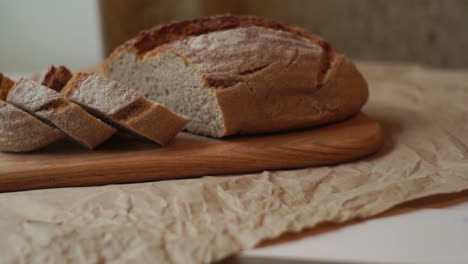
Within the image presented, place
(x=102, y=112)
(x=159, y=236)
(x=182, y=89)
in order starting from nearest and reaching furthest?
(x=159, y=236), (x=102, y=112), (x=182, y=89)

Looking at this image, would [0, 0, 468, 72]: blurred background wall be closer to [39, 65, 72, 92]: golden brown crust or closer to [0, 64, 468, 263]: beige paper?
[39, 65, 72, 92]: golden brown crust

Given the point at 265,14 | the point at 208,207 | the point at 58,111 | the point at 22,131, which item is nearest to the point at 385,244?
the point at 208,207

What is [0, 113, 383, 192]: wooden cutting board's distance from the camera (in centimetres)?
172

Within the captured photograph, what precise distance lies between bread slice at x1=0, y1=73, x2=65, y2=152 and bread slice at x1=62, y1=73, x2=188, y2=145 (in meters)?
0.15

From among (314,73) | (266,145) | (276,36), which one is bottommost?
(266,145)

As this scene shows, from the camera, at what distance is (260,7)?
20.2 feet

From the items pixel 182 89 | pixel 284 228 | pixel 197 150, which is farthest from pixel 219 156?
pixel 284 228

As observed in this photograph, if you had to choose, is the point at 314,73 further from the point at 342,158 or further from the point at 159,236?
the point at 159,236

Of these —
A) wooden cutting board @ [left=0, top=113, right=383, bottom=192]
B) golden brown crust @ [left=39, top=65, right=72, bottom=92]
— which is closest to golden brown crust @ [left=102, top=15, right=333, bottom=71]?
golden brown crust @ [left=39, top=65, right=72, bottom=92]

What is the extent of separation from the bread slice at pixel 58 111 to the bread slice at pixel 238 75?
15.1 inches

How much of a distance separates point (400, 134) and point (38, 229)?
1608 mm

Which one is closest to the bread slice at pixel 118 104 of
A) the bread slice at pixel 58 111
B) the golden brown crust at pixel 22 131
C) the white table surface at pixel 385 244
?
the bread slice at pixel 58 111

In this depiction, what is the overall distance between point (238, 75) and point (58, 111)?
702 millimetres

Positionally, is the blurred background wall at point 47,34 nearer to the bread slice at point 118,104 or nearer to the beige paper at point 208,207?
the bread slice at point 118,104
